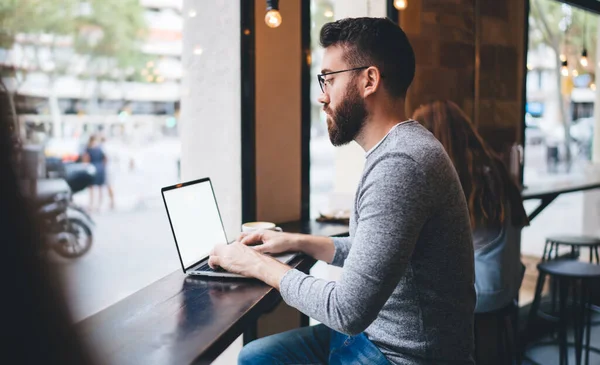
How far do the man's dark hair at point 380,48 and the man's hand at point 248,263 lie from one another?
54cm

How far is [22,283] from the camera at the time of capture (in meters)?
0.68

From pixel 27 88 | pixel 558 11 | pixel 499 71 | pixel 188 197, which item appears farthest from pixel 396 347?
pixel 558 11

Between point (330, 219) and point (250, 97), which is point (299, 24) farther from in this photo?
point (330, 219)

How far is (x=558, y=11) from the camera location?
6.56 meters

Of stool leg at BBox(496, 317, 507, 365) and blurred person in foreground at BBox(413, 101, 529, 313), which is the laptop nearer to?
blurred person in foreground at BBox(413, 101, 529, 313)

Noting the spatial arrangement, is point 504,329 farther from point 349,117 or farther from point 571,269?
point 349,117

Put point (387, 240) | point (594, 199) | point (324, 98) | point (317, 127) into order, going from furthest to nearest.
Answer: point (594, 199) → point (317, 127) → point (324, 98) → point (387, 240)

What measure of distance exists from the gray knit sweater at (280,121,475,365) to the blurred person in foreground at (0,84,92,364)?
58 cm

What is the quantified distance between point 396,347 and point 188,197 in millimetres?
770

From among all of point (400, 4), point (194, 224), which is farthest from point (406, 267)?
point (400, 4)

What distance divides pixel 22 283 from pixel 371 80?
0.96 meters

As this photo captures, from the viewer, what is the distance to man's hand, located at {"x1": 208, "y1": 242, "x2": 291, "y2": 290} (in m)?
1.37

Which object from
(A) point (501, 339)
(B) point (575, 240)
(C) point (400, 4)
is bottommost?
(A) point (501, 339)

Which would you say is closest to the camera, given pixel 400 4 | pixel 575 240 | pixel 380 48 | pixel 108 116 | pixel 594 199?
pixel 380 48
